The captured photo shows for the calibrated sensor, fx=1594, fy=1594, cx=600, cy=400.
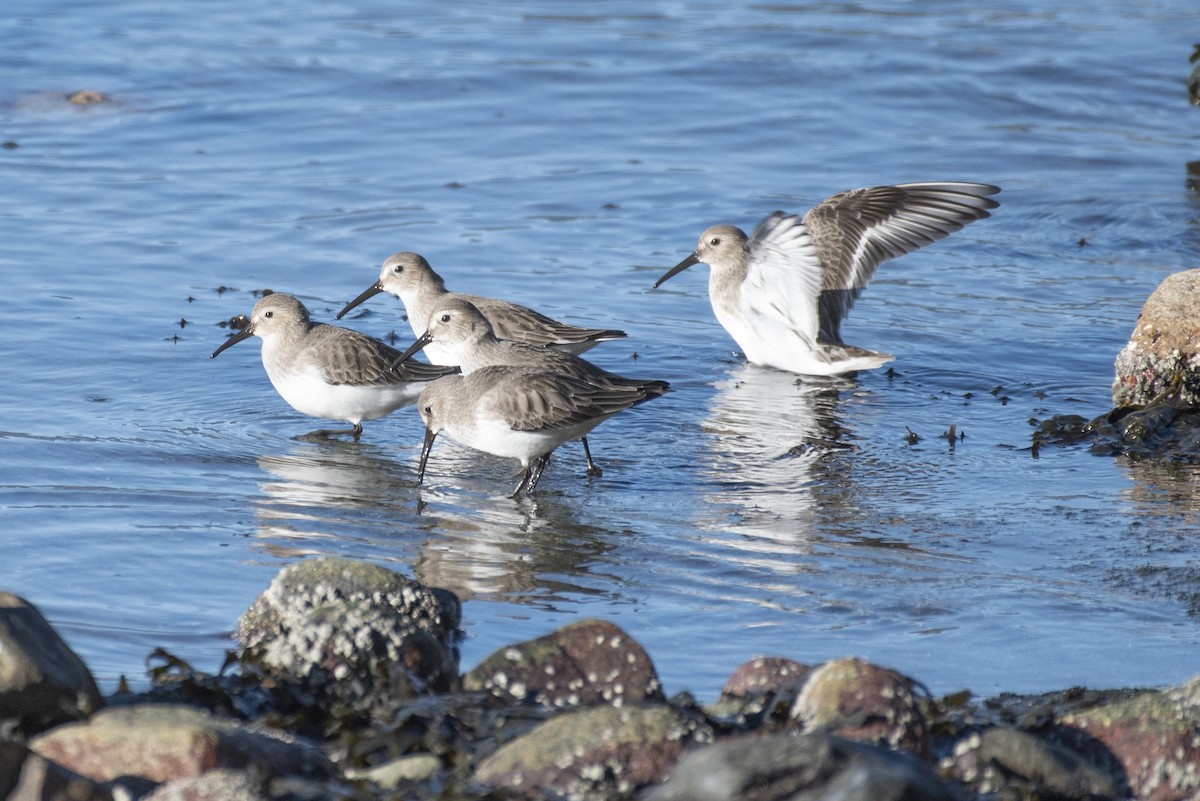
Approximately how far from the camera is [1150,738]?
4.55 metres

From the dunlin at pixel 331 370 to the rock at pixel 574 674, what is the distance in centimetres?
384

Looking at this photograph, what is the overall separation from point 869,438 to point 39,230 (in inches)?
274

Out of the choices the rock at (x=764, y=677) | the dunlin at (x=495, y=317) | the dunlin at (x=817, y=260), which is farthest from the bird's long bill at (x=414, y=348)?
the rock at (x=764, y=677)

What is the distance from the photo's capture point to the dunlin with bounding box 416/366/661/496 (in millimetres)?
7504

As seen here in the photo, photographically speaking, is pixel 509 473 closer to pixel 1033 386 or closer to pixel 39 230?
pixel 1033 386

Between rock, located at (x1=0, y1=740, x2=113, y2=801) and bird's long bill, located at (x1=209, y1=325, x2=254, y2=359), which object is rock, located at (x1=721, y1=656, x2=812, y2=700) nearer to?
rock, located at (x1=0, y1=740, x2=113, y2=801)

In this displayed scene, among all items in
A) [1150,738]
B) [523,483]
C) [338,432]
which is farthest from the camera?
[338,432]

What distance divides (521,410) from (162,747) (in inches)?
141

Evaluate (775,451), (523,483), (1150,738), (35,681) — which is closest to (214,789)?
(35,681)

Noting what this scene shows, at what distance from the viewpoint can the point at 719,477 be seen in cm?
783

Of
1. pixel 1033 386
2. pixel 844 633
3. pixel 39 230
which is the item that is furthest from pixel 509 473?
pixel 39 230

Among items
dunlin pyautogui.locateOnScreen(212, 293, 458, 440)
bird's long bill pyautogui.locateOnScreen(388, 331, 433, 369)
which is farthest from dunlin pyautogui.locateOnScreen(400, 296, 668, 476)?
dunlin pyautogui.locateOnScreen(212, 293, 458, 440)

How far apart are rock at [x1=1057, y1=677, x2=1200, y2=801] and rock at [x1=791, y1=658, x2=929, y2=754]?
1.63 feet

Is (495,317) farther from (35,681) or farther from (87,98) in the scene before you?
(87,98)
